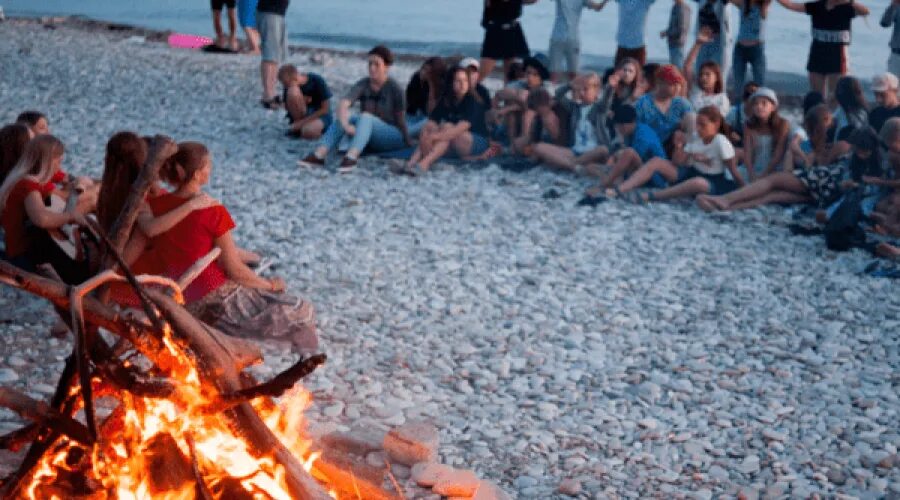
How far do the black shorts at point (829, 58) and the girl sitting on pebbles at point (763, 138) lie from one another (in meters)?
2.53

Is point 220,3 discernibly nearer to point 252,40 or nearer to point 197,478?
point 252,40

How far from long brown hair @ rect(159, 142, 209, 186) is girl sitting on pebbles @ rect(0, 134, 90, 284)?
37.8 inches

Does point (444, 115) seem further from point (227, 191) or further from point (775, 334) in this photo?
point (775, 334)

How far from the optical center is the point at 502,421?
6355 mm

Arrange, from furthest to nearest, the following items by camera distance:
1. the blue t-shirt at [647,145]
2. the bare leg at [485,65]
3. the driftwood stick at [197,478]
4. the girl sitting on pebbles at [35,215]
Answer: the bare leg at [485,65] < the blue t-shirt at [647,145] < the girl sitting on pebbles at [35,215] < the driftwood stick at [197,478]

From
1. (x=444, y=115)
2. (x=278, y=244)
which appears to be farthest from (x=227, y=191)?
(x=444, y=115)

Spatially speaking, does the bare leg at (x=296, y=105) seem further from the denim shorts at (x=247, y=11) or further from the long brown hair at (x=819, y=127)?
the long brown hair at (x=819, y=127)

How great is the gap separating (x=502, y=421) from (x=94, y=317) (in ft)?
10.2

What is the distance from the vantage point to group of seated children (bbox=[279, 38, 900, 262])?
1084 centimetres

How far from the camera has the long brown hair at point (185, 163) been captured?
6.83 metres

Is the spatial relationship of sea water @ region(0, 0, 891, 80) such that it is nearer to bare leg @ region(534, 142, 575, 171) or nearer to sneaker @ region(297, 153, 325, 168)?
bare leg @ region(534, 142, 575, 171)

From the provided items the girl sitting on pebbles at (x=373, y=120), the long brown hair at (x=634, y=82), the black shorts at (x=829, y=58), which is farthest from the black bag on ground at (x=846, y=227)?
the girl sitting on pebbles at (x=373, y=120)

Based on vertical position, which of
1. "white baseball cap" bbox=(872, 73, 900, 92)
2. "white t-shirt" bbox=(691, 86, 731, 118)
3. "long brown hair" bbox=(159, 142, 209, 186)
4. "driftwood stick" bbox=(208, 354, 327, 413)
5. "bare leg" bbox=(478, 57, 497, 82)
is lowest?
"driftwood stick" bbox=(208, 354, 327, 413)

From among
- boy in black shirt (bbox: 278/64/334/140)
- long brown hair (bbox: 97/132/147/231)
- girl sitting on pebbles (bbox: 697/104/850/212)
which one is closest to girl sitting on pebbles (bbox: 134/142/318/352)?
long brown hair (bbox: 97/132/147/231)
